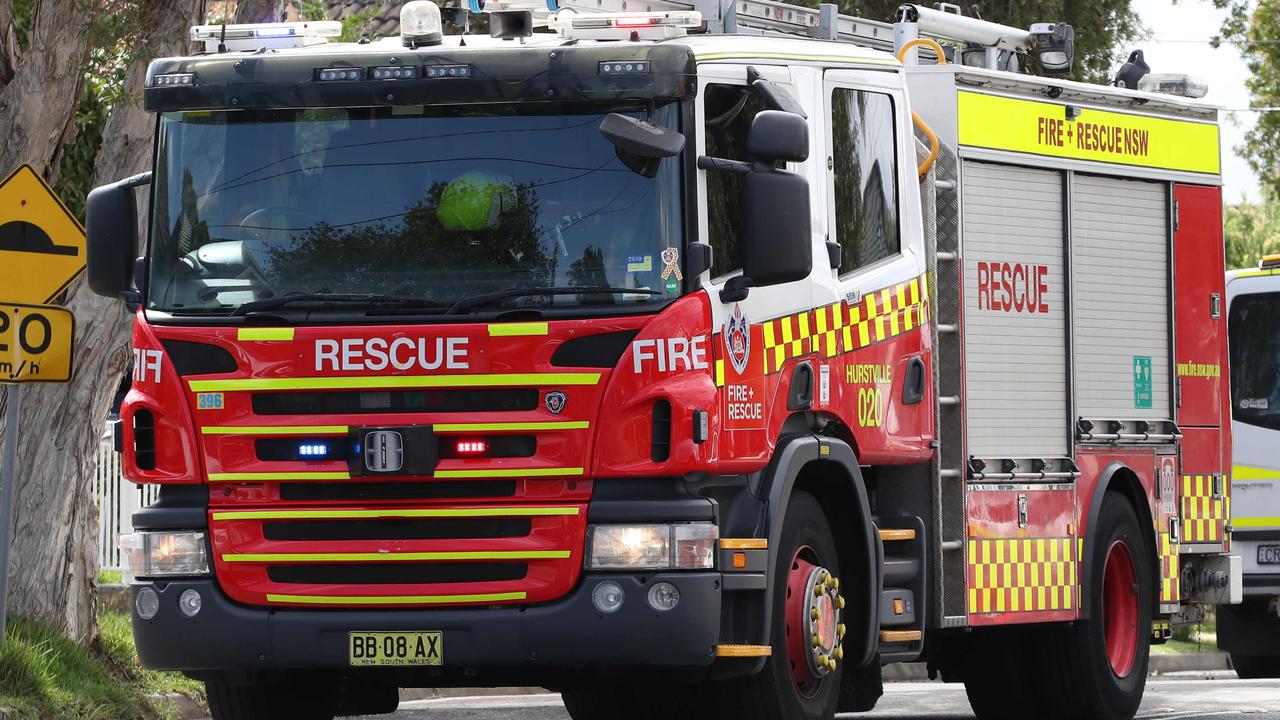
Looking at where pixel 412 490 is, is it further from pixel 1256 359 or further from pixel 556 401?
pixel 1256 359

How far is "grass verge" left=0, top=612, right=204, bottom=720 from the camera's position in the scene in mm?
11625

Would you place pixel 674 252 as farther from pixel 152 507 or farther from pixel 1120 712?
pixel 1120 712

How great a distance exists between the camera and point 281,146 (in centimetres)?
882

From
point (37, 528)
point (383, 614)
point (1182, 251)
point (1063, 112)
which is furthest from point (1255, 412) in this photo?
point (383, 614)

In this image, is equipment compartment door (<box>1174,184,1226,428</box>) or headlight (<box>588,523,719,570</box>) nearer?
headlight (<box>588,523,719,570</box>)

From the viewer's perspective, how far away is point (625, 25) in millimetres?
8914

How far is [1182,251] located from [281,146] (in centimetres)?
586

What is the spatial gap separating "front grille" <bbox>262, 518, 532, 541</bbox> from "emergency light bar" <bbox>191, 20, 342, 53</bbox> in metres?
2.13

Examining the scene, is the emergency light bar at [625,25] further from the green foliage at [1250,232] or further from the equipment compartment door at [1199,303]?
the green foliage at [1250,232]

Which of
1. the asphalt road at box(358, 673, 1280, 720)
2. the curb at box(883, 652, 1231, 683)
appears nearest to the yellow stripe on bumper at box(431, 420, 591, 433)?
the asphalt road at box(358, 673, 1280, 720)

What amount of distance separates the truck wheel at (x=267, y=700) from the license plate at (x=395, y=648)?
102 cm

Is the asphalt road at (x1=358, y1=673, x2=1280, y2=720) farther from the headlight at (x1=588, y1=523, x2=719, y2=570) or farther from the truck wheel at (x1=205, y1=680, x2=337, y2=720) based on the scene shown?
the headlight at (x1=588, y1=523, x2=719, y2=570)

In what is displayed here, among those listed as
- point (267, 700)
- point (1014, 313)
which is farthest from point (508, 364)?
point (1014, 313)

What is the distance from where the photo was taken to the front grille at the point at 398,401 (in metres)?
8.38
